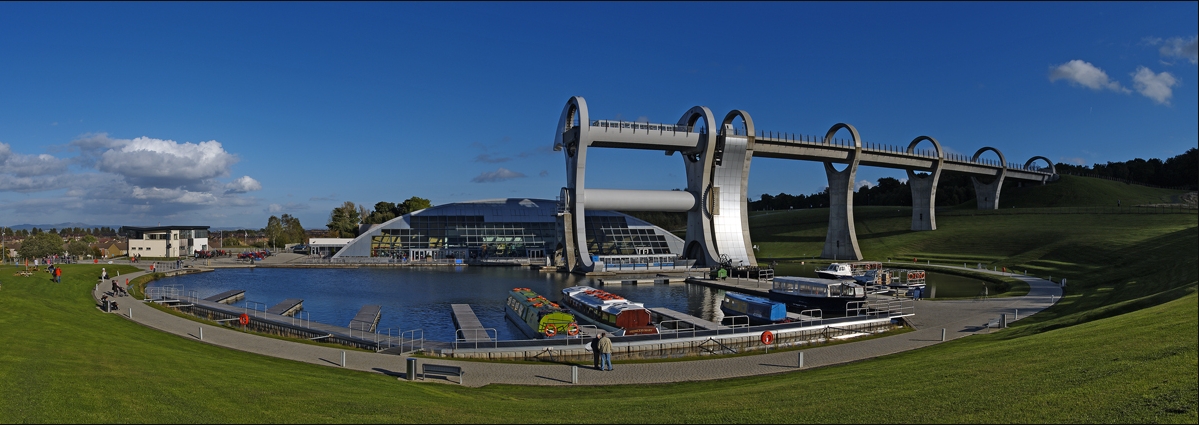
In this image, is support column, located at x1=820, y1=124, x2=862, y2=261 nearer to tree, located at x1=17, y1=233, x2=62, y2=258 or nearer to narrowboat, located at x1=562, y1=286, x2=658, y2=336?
Answer: narrowboat, located at x1=562, y1=286, x2=658, y2=336

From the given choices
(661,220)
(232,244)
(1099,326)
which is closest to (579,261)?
(1099,326)

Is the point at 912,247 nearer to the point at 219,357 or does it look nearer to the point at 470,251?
the point at 470,251

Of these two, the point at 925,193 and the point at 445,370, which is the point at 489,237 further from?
the point at 445,370

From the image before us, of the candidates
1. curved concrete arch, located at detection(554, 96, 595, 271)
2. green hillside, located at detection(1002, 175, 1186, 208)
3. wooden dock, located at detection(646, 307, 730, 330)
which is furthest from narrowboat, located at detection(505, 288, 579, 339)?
green hillside, located at detection(1002, 175, 1186, 208)

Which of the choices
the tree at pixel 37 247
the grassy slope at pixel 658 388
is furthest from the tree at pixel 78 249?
the grassy slope at pixel 658 388

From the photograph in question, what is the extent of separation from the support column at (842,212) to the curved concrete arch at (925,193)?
13.2m

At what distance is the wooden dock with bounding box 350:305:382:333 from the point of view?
29.9 m

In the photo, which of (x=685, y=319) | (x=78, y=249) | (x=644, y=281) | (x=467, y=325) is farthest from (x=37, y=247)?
(x=685, y=319)

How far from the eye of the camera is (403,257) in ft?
257

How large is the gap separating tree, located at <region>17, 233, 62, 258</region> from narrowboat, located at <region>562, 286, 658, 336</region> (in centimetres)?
7694

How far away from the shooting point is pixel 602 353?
20.9 metres

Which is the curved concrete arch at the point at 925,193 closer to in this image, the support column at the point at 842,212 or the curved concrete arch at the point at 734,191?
the support column at the point at 842,212

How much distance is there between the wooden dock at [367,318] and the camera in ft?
98.0

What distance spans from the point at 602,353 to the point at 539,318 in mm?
8399
